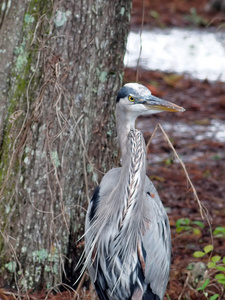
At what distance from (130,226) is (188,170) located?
3339mm

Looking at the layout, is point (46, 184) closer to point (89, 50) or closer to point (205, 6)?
point (89, 50)

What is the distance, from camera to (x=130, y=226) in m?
3.18

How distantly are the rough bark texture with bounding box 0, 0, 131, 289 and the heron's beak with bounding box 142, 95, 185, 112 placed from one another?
1.89ft

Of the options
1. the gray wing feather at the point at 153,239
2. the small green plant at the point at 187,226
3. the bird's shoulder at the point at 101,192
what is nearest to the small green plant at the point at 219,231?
the small green plant at the point at 187,226

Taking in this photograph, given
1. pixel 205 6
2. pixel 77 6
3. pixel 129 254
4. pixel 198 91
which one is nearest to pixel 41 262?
pixel 129 254

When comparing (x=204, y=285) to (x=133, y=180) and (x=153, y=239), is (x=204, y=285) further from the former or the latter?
(x=133, y=180)

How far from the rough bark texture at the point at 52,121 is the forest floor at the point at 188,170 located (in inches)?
12.1

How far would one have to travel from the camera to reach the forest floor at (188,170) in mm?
4141

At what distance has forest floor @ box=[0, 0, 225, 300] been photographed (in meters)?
4.14

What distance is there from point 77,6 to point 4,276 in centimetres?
186

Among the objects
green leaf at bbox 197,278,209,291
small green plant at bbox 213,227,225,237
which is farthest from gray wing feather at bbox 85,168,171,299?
small green plant at bbox 213,227,225,237

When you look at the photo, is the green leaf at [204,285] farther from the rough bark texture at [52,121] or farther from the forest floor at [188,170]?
the rough bark texture at [52,121]

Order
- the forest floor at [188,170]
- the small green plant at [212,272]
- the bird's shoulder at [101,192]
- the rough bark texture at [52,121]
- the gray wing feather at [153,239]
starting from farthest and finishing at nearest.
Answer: the forest floor at [188,170]
the small green plant at [212,272]
the rough bark texture at [52,121]
the bird's shoulder at [101,192]
the gray wing feather at [153,239]

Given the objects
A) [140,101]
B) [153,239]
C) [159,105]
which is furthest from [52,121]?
[153,239]
